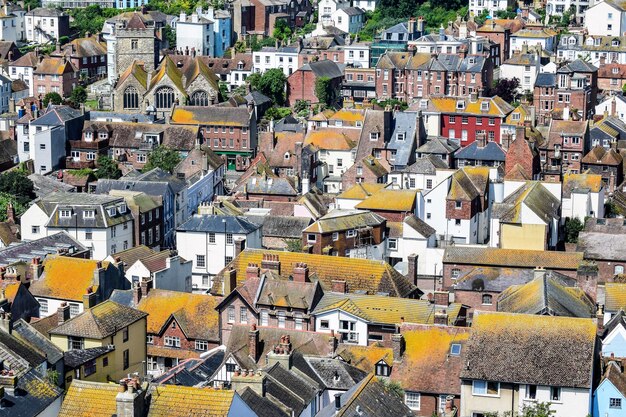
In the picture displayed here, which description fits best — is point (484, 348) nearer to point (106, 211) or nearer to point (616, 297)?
point (616, 297)

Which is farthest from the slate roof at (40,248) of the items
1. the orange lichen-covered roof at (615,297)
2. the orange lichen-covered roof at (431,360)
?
the orange lichen-covered roof at (615,297)

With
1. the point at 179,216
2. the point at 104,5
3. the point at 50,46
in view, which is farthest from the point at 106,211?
the point at 104,5

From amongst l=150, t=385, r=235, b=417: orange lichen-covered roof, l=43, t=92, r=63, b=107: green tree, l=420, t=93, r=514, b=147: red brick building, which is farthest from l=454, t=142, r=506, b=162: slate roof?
l=150, t=385, r=235, b=417: orange lichen-covered roof

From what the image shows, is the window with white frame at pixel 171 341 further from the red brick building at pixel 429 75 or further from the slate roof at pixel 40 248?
the red brick building at pixel 429 75

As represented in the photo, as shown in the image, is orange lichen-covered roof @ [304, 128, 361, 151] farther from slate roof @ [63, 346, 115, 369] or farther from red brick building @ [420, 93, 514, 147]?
slate roof @ [63, 346, 115, 369]

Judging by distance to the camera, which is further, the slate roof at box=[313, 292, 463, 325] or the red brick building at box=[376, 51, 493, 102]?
the red brick building at box=[376, 51, 493, 102]

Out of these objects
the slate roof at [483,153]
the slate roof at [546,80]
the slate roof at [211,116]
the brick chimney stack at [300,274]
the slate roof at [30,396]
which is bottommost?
the slate roof at [30,396]
